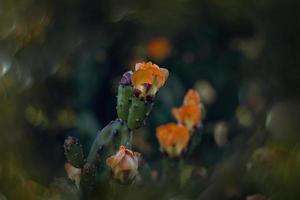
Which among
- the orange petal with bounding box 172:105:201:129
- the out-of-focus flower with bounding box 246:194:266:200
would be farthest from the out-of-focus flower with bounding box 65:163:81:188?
the orange petal with bounding box 172:105:201:129

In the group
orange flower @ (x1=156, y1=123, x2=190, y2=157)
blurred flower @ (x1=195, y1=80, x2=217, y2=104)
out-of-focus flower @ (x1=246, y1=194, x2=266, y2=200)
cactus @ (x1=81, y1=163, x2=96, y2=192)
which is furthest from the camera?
blurred flower @ (x1=195, y1=80, x2=217, y2=104)

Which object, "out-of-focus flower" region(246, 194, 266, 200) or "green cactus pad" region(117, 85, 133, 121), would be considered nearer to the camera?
"out-of-focus flower" region(246, 194, 266, 200)

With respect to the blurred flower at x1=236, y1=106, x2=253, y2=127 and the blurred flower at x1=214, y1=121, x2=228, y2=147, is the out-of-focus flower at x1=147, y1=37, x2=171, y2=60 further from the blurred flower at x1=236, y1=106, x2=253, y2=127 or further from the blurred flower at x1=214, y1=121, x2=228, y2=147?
the blurred flower at x1=214, y1=121, x2=228, y2=147

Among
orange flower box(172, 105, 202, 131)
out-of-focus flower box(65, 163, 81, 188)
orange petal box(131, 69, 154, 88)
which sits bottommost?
orange flower box(172, 105, 202, 131)

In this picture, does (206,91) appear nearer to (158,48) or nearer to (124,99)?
(158,48)

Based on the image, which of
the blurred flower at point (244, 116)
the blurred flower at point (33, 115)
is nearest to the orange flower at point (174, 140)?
the blurred flower at point (33, 115)

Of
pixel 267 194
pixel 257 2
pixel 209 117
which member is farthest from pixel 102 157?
pixel 209 117

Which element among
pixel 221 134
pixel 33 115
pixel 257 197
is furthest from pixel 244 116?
pixel 257 197
